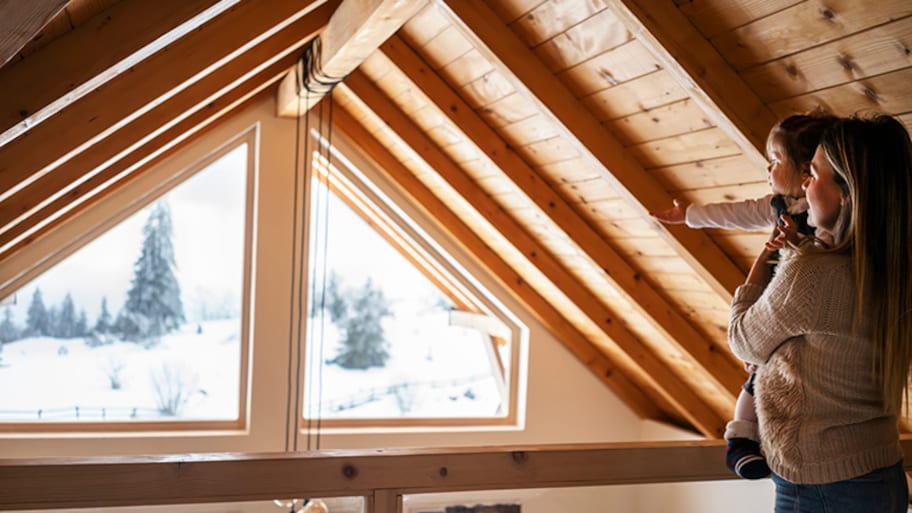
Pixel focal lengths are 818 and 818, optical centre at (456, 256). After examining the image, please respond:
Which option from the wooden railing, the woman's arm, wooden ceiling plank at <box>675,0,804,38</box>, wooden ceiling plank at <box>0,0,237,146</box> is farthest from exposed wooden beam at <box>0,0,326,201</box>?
the woman's arm

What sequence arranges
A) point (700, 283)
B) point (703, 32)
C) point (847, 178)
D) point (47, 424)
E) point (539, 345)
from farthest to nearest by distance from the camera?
point (539, 345)
point (47, 424)
point (700, 283)
point (703, 32)
point (847, 178)

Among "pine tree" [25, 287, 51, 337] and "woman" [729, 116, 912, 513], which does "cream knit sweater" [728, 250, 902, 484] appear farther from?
"pine tree" [25, 287, 51, 337]

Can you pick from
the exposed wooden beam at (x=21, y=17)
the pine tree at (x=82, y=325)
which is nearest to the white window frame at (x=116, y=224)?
the pine tree at (x=82, y=325)

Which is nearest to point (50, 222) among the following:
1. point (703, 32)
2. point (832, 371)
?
point (703, 32)

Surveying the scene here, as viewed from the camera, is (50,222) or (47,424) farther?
(47,424)

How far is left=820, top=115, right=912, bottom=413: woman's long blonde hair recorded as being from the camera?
1240mm

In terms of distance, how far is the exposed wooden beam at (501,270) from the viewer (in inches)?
158

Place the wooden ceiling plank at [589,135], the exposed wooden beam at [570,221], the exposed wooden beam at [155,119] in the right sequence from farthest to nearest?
the exposed wooden beam at [570,221], the exposed wooden beam at [155,119], the wooden ceiling plank at [589,135]

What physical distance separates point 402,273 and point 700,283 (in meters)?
1.85

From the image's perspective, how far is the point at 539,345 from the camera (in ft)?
14.4

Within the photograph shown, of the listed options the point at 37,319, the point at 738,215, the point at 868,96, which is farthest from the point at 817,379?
the point at 37,319

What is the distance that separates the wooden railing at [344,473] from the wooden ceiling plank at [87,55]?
682mm

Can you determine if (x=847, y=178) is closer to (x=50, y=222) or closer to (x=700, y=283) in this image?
(x=700, y=283)

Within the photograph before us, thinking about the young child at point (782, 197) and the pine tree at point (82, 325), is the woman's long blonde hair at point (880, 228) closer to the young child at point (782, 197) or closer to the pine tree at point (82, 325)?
the young child at point (782, 197)
